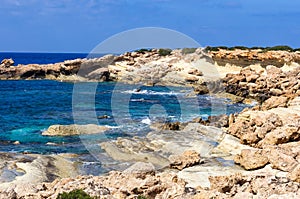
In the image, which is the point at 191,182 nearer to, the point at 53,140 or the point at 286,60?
the point at 53,140

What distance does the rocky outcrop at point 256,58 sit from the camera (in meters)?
76.4

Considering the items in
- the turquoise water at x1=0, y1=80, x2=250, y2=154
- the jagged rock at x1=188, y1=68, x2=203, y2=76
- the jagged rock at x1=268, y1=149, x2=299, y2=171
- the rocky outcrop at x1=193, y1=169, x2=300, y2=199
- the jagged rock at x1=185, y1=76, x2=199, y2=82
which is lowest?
the turquoise water at x1=0, y1=80, x2=250, y2=154

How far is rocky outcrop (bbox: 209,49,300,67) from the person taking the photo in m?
76.4

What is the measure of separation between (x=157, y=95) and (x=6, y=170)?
4474 centimetres

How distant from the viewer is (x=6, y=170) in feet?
72.6

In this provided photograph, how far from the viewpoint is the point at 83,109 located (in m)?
50.2

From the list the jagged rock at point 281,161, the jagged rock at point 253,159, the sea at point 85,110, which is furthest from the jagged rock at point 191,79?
the jagged rock at point 281,161

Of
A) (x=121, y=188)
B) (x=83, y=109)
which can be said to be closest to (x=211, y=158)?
(x=121, y=188)

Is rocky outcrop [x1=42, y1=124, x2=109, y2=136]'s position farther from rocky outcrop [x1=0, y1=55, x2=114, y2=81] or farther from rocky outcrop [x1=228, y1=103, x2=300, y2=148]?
rocky outcrop [x1=0, y1=55, x2=114, y2=81]

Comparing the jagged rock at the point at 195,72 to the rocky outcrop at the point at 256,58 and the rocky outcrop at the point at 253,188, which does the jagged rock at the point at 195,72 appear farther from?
the rocky outcrop at the point at 253,188

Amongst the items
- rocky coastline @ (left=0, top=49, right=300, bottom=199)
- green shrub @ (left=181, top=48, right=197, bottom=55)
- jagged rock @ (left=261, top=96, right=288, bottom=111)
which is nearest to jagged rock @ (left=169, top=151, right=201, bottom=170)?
rocky coastline @ (left=0, top=49, right=300, bottom=199)

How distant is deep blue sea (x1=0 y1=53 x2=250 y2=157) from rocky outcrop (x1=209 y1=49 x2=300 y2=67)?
51.7ft

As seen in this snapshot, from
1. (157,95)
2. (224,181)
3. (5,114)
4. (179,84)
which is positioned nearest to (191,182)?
(224,181)

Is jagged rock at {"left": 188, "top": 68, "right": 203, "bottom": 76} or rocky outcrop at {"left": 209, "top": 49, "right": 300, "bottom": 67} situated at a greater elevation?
rocky outcrop at {"left": 209, "top": 49, "right": 300, "bottom": 67}
